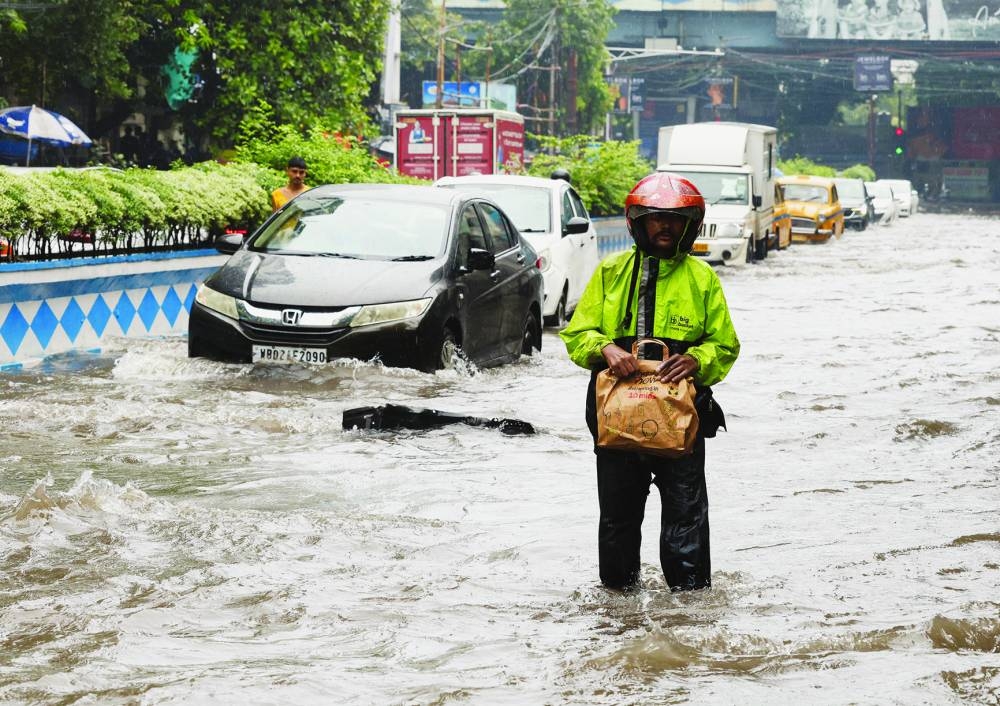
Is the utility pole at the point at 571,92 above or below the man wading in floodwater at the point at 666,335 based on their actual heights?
above

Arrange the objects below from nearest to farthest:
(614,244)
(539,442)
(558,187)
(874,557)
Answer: (874,557) → (539,442) → (558,187) → (614,244)

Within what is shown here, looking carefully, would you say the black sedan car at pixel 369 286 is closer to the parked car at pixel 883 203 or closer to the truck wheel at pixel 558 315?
the truck wheel at pixel 558 315

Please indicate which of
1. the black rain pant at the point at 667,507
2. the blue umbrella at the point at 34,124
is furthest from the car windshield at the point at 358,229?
the blue umbrella at the point at 34,124

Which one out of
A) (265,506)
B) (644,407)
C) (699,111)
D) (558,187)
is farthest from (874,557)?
(699,111)

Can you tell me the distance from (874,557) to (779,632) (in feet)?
4.52

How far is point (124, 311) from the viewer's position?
13.4 meters

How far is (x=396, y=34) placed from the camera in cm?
5984

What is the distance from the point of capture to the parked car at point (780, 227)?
35531mm

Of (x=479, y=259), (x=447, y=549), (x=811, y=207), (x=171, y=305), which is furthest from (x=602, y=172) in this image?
(x=447, y=549)

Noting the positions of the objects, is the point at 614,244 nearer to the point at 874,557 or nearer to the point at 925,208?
the point at 874,557

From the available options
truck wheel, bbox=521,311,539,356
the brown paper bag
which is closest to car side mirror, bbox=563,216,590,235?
truck wheel, bbox=521,311,539,356

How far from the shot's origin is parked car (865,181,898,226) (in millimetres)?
56594

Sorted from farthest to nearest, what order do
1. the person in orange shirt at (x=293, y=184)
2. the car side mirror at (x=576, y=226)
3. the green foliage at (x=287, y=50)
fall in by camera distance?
the green foliage at (x=287, y=50)
the car side mirror at (x=576, y=226)
the person in orange shirt at (x=293, y=184)

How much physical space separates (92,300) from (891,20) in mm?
75955
